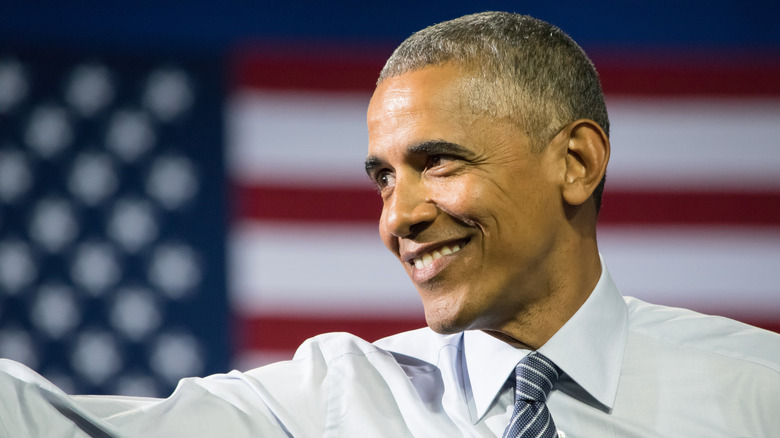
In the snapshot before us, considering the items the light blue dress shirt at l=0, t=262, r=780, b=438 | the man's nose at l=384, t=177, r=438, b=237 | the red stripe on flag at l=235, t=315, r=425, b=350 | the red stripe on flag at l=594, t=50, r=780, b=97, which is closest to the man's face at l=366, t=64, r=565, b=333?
the man's nose at l=384, t=177, r=438, b=237

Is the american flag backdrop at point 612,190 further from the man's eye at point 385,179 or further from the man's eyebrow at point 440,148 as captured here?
the man's eyebrow at point 440,148

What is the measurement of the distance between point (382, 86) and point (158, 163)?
2112 mm

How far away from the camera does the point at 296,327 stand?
10.4ft

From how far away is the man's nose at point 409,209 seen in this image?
48.8 inches

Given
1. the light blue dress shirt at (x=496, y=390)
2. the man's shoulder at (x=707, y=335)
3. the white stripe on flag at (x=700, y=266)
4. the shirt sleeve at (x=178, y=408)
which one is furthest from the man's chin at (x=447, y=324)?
the white stripe on flag at (x=700, y=266)

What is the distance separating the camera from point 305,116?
326 centimetres

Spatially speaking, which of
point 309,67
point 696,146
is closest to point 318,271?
point 309,67

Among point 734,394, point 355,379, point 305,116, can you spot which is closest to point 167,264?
point 305,116

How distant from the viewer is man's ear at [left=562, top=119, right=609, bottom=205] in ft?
4.40

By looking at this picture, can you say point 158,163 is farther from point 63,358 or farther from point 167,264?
point 63,358

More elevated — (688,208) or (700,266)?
(688,208)

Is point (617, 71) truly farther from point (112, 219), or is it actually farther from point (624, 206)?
point (112, 219)

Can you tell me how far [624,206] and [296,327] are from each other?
4.15 feet

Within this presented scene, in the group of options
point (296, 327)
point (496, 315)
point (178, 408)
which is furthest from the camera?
point (296, 327)
